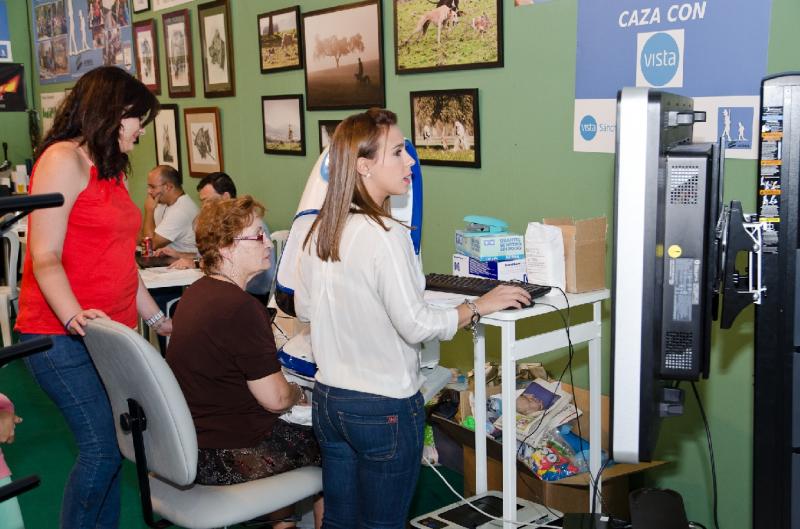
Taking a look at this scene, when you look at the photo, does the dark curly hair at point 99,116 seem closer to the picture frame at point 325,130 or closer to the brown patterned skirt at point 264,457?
the brown patterned skirt at point 264,457

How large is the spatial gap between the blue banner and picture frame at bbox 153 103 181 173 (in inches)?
20.9

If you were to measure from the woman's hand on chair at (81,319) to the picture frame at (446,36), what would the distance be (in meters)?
1.91

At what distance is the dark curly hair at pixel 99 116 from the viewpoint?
81.8 inches

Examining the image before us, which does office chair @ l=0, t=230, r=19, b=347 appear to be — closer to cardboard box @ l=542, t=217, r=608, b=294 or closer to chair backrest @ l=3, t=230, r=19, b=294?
chair backrest @ l=3, t=230, r=19, b=294

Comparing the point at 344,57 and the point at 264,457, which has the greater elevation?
the point at 344,57

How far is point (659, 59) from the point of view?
2.69m

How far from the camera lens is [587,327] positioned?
2.52 meters

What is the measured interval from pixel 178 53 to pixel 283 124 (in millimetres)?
1441

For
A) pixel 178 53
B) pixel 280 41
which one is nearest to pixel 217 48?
pixel 178 53

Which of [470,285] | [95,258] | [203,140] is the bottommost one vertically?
[470,285]

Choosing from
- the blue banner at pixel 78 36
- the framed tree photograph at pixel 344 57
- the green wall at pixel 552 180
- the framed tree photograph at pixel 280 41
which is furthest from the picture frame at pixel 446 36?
the blue banner at pixel 78 36

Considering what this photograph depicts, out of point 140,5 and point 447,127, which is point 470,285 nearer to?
point 447,127

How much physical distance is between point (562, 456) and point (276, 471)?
108 cm

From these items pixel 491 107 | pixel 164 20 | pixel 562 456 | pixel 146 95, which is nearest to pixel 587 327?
pixel 562 456
